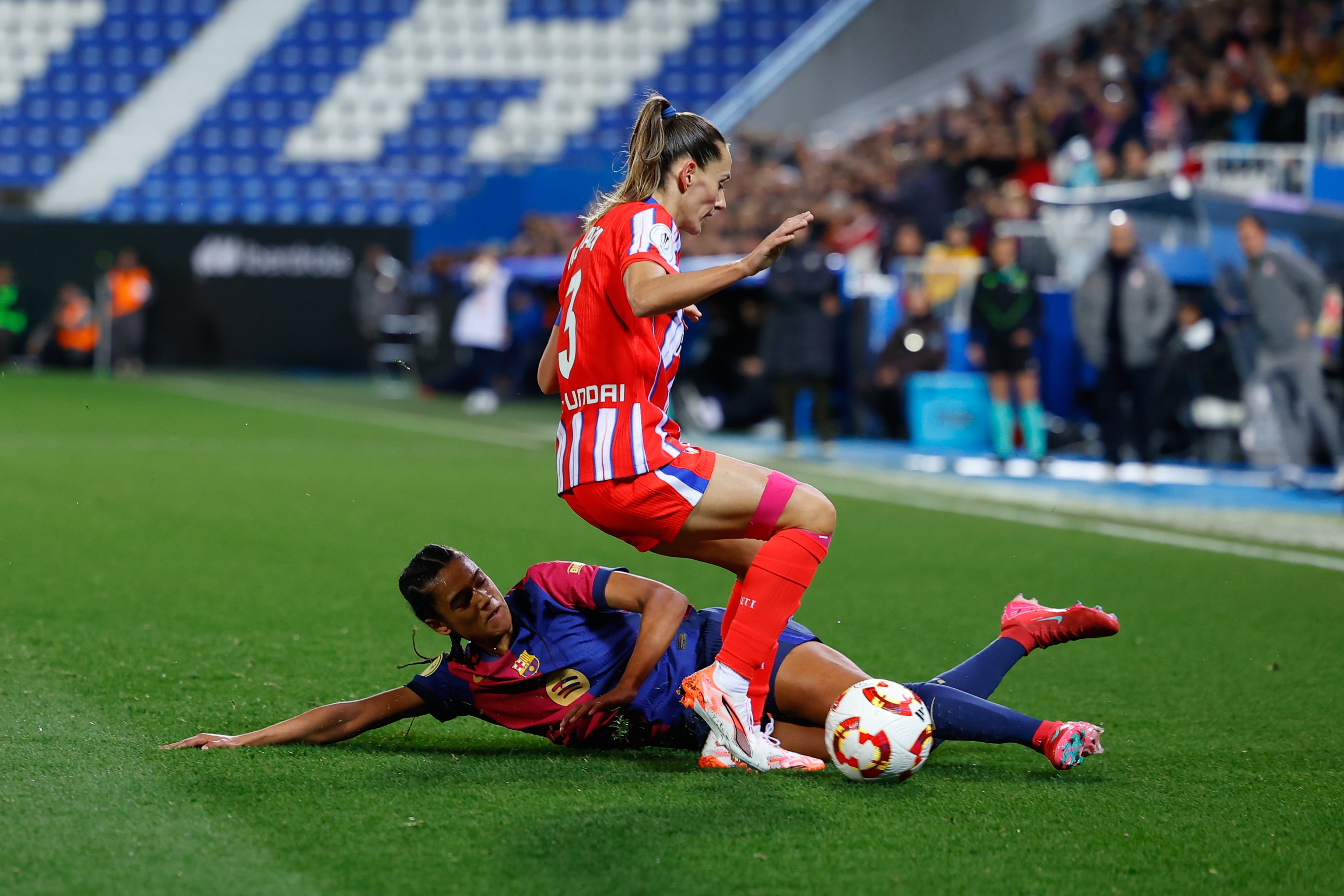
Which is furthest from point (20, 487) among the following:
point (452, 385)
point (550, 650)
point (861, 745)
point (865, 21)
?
point (865, 21)

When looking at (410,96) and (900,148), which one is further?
(410,96)

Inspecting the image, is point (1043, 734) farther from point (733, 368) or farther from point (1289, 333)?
point (733, 368)

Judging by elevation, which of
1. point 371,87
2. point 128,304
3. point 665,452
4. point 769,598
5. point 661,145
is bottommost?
point 769,598

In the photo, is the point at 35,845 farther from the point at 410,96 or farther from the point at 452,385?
the point at 410,96

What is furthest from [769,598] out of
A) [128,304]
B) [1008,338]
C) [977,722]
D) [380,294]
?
[128,304]

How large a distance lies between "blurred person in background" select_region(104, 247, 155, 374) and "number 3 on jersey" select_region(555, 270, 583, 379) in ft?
72.7

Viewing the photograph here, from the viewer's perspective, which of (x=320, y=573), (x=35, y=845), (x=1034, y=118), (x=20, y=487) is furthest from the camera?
(x=1034, y=118)

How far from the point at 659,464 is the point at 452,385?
17785 mm

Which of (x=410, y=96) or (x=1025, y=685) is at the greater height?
(x=410, y=96)

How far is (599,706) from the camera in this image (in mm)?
3570

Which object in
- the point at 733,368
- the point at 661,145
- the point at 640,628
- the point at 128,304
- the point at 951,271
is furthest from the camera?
the point at 128,304

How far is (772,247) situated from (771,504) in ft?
2.14

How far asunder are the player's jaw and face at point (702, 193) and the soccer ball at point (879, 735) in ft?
3.93

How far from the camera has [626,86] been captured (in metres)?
28.5
